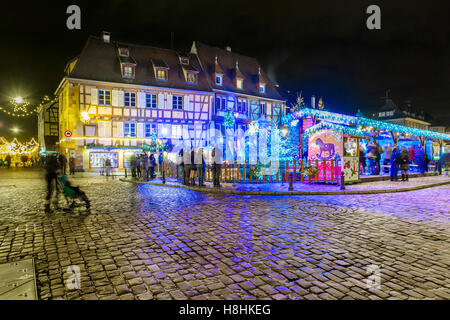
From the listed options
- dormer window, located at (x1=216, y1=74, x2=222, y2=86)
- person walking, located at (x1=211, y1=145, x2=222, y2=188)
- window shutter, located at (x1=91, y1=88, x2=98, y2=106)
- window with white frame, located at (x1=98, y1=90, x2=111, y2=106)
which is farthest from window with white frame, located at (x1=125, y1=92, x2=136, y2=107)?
person walking, located at (x1=211, y1=145, x2=222, y2=188)

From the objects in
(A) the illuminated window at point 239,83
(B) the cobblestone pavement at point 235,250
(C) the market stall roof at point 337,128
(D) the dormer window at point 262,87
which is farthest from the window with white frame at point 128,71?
(B) the cobblestone pavement at point 235,250

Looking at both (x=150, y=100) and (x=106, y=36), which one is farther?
(x=106, y=36)

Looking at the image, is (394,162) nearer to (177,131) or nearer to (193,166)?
(193,166)

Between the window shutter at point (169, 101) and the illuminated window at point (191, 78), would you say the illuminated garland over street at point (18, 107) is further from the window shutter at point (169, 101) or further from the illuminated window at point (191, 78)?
the illuminated window at point (191, 78)

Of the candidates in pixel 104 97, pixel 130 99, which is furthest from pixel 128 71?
pixel 104 97

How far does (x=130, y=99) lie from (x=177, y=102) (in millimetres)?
5060

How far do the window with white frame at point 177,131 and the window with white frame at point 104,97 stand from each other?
6988 millimetres

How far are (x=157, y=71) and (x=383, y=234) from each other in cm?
2941

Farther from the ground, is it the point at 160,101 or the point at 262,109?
the point at 262,109

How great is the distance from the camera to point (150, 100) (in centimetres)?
2898

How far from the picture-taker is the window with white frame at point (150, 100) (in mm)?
28828

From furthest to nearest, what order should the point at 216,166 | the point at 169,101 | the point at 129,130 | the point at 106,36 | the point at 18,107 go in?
the point at 106,36 → the point at 169,101 → the point at 129,130 → the point at 18,107 → the point at 216,166

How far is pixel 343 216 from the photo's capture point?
631 cm
